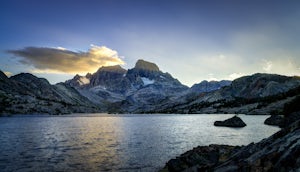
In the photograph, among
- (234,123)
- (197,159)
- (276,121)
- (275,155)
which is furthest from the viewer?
(234,123)

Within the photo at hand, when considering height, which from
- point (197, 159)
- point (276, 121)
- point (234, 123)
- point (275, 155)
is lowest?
point (234, 123)

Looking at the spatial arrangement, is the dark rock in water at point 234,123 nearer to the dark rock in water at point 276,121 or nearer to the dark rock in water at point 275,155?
the dark rock in water at point 276,121

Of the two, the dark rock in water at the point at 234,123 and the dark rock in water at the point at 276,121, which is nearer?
the dark rock in water at the point at 276,121

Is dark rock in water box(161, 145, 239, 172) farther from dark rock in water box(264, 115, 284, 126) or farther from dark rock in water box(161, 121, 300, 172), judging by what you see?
dark rock in water box(264, 115, 284, 126)

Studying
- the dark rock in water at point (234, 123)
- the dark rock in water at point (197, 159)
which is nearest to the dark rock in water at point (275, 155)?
the dark rock in water at point (197, 159)

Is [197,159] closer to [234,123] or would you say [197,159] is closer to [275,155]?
[275,155]

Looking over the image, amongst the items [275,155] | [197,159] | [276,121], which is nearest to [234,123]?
[276,121]

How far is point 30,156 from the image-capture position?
57125 millimetres

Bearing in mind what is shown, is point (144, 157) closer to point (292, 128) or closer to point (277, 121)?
point (292, 128)

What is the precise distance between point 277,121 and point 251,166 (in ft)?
436

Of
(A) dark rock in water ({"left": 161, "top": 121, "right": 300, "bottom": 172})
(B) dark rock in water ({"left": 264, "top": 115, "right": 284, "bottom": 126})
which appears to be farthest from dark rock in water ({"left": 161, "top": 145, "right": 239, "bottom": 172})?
(B) dark rock in water ({"left": 264, "top": 115, "right": 284, "bottom": 126})

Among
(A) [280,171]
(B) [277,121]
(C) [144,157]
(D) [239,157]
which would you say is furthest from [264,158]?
(B) [277,121]

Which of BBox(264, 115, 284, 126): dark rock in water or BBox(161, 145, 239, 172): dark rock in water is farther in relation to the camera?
BBox(264, 115, 284, 126): dark rock in water

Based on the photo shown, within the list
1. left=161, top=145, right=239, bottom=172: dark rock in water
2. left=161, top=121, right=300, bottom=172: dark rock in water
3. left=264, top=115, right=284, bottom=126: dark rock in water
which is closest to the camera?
left=161, top=121, right=300, bottom=172: dark rock in water
